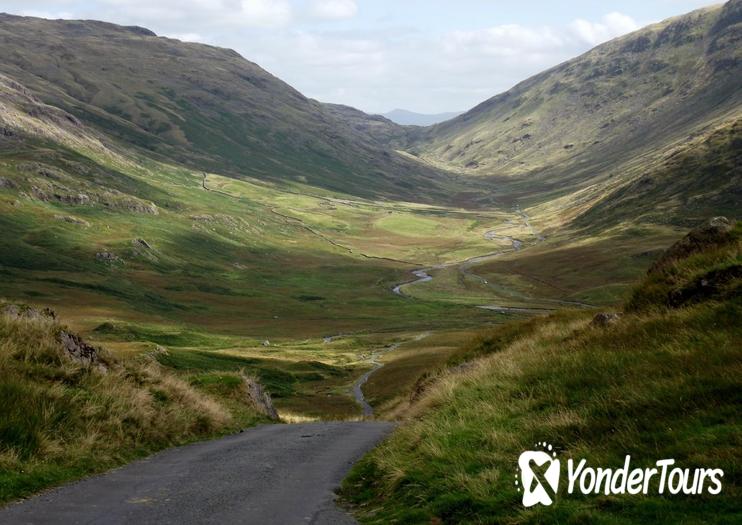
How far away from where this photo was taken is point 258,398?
35719mm

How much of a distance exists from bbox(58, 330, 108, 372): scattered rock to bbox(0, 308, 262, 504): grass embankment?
0.53 ft

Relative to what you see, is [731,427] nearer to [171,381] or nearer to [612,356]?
[612,356]

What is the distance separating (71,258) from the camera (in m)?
194

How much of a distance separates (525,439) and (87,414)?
449 inches

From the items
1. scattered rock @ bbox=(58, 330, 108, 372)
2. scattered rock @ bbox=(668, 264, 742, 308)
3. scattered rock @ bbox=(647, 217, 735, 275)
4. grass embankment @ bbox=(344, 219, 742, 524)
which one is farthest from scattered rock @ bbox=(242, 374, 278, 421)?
scattered rock @ bbox=(668, 264, 742, 308)

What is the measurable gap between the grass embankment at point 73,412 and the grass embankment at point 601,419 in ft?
21.4

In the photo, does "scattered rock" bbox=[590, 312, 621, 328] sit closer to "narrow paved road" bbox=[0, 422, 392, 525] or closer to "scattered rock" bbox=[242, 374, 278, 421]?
"narrow paved road" bbox=[0, 422, 392, 525]

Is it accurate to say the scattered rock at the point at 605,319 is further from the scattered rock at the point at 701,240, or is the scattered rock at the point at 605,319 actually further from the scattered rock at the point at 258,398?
the scattered rock at the point at 258,398

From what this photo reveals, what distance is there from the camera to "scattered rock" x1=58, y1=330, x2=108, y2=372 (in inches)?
824

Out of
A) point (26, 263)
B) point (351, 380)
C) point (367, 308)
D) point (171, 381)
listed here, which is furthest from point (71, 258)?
point (171, 381)

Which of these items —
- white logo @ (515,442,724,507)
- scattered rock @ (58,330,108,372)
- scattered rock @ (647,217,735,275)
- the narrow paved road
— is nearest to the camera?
white logo @ (515,442,724,507)

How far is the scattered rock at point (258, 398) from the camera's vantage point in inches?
1351

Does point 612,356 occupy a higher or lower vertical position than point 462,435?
higher

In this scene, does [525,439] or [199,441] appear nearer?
[525,439]
